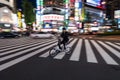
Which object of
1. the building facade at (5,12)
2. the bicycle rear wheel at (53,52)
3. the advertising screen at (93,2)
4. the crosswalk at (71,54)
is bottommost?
the crosswalk at (71,54)

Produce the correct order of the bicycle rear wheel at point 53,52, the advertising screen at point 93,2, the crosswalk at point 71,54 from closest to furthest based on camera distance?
the crosswalk at point 71,54 < the bicycle rear wheel at point 53,52 < the advertising screen at point 93,2

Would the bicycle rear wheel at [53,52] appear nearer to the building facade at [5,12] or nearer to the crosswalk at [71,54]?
the crosswalk at [71,54]

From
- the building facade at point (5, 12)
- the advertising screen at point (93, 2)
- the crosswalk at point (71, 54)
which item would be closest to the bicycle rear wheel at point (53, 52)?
the crosswalk at point (71, 54)

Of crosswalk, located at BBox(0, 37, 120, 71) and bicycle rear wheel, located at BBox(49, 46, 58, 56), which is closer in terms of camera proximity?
crosswalk, located at BBox(0, 37, 120, 71)

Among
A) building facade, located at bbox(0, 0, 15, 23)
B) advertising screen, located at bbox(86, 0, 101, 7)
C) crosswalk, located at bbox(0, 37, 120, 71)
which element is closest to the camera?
crosswalk, located at bbox(0, 37, 120, 71)

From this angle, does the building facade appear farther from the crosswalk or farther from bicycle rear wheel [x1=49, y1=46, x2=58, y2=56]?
bicycle rear wheel [x1=49, y1=46, x2=58, y2=56]

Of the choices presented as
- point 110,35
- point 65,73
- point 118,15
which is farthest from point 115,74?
point 118,15

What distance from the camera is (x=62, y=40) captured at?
13.5 meters

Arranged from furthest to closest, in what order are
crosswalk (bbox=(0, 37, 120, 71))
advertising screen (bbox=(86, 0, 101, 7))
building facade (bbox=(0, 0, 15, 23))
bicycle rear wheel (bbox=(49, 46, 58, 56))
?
1. advertising screen (bbox=(86, 0, 101, 7))
2. building facade (bbox=(0, 0, 15, 23))
3. bicycle rear wheel (bbox=(49, 46, 58, 56))
4. crosswalk (bbox=(0, 37, 120, 71))

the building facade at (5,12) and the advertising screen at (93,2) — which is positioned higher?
the advertising screen at (93,2)

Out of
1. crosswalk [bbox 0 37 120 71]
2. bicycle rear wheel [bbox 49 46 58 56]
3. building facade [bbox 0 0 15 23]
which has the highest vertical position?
building facade [bbox 0 0 15 23]

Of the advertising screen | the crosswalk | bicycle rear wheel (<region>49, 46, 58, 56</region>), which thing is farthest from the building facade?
bicycle rear wheel (<region>49, 46, 58, 56</region>)

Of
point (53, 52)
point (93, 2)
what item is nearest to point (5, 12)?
point (93, 2)

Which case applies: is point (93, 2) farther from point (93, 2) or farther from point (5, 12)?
point (5, 12)
